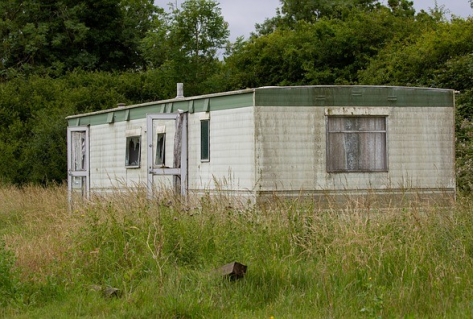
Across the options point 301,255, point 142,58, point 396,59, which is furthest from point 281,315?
point 142,58

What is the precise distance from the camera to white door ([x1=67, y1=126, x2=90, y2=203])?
2088cm

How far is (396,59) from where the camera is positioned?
84.5 ft

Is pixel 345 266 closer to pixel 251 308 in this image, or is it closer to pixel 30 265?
pixel 251 308

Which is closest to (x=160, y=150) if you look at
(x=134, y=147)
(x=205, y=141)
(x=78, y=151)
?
(x=134, y=147)

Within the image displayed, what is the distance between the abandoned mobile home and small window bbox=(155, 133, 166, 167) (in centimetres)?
129

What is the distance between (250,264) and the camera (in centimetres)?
915

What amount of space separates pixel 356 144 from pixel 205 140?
2888 millimetres

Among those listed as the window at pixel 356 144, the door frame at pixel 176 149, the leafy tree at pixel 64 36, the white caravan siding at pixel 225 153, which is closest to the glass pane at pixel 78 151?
the door frame at pixel 176 149

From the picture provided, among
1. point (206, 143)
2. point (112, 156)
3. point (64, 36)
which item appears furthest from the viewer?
point (64, 36)

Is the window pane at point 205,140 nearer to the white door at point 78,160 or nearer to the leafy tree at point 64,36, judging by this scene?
the white door at point 78,160

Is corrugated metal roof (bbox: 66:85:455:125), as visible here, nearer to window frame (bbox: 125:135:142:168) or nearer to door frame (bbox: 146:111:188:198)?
door frame (bbox: 146:111:188:198)

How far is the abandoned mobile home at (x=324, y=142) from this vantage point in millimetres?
14016

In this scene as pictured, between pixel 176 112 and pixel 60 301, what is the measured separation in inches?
323

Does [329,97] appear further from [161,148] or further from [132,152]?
[132,152]
